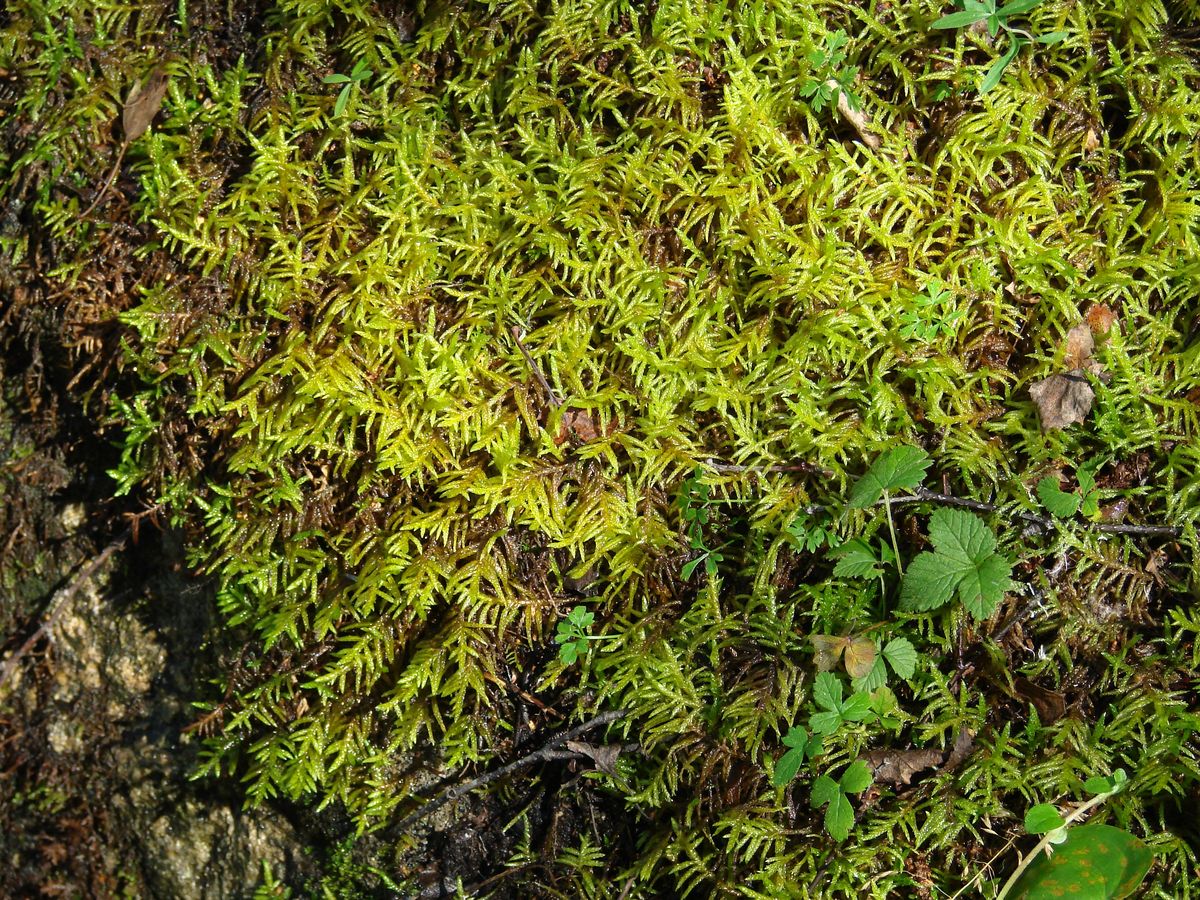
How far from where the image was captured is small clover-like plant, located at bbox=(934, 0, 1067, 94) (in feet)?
6.96

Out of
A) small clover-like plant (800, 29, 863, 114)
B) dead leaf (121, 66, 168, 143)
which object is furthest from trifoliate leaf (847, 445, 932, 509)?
dead leaf (121, 66, 168, 143)

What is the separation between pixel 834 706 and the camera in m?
2.05

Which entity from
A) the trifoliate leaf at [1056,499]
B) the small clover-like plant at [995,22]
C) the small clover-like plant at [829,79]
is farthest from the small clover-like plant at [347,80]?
the trifoliate leaf at [1056,499]

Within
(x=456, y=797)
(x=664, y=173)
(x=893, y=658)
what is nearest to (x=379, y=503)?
(x=456, y=797)

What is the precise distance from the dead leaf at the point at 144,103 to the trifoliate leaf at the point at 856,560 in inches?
94.9

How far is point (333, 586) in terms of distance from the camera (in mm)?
2377

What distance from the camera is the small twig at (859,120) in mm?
2311

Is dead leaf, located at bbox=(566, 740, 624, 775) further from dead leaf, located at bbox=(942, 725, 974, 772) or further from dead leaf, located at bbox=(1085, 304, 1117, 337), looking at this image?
dead leaf, located at bbox=(1085, 304, 1117, 337)

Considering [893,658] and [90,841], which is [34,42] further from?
[893,658]

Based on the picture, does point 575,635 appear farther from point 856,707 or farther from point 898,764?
point 898,764

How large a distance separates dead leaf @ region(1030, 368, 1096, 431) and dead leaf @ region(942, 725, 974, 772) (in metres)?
0.81

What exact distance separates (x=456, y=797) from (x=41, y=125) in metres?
2.50

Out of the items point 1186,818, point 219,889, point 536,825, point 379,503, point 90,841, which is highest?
point 379,503

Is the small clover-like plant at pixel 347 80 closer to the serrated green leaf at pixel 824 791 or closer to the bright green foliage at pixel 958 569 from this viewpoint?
the bright green foliage at pixel 958 569
